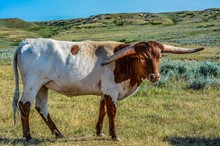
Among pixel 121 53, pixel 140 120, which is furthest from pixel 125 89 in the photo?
pixel 140 120

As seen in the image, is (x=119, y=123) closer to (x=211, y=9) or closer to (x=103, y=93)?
(x=103, y=93)

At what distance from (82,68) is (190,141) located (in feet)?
8.91

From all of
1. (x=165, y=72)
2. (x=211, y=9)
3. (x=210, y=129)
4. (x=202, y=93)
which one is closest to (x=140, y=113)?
(x=210, y=129)

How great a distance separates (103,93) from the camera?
8.63m

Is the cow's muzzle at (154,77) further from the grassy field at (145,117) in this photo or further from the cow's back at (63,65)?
the grassy field at (145,117)

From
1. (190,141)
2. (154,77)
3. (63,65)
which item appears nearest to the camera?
(154,77)

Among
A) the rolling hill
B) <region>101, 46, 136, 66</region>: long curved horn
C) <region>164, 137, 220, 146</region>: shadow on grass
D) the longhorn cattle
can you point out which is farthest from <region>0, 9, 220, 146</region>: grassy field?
the rolling hill

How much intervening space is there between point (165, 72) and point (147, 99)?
6.25 metres

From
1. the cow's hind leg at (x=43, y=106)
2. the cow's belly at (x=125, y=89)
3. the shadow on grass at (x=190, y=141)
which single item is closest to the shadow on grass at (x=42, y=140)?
the cow's hind leg at (x=43, y=106)

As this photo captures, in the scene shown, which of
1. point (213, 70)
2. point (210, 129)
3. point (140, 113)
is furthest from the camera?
point (213, 70)

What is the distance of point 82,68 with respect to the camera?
8.60 meters

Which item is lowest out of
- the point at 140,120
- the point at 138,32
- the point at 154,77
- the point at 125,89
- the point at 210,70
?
the point at 140,120

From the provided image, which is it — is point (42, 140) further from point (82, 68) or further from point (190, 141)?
point (190, 141)

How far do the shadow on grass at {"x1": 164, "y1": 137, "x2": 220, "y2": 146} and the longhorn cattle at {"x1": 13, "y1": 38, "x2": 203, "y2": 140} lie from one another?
1.19 m
